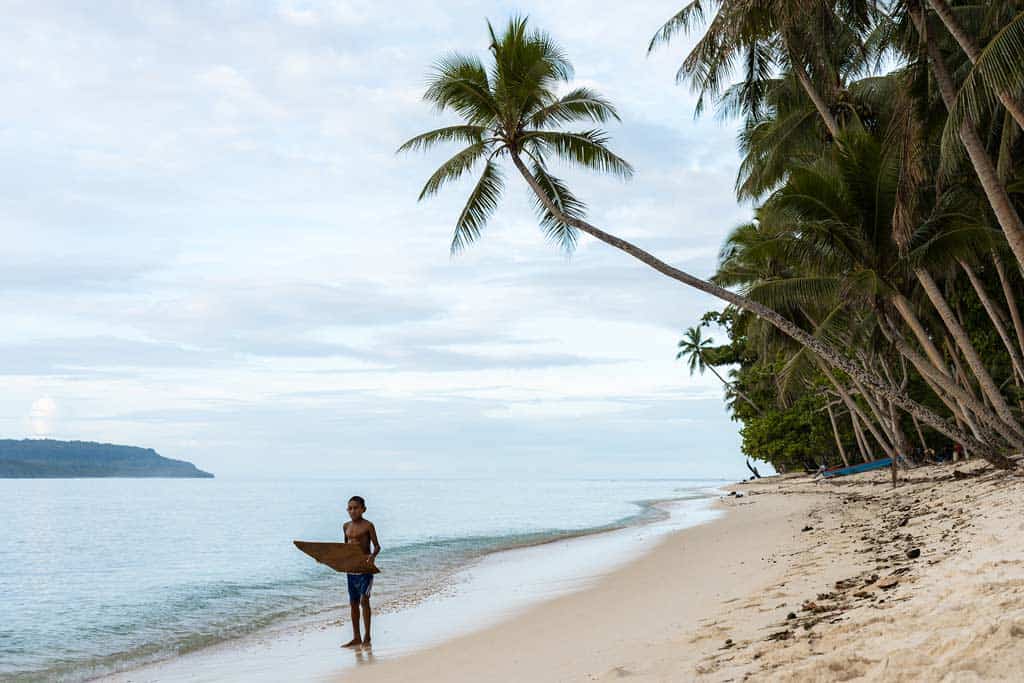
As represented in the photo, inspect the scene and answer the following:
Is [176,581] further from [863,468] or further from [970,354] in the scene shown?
[863,468]

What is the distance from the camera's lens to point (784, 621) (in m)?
5.35

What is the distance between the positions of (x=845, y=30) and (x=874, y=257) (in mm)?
5225

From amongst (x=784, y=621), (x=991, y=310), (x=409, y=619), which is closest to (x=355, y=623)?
(x=409, y=619)

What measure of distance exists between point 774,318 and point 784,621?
25.5 ft

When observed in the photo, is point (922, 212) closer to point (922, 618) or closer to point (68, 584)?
point (922, 618)

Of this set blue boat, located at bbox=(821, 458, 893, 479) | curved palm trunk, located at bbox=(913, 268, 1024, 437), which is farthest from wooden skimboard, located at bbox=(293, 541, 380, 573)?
blue boat, located at bbox=(821, 458, 893, 479)

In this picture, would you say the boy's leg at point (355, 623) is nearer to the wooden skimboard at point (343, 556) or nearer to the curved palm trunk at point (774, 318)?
the wooden skimboard at point (343, 556)

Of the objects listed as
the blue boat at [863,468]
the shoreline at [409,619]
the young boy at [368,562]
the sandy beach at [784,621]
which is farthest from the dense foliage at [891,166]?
the blue boat at [863,468]

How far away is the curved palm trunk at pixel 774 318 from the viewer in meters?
12.5

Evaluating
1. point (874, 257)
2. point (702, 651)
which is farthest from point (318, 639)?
point (874, 257)

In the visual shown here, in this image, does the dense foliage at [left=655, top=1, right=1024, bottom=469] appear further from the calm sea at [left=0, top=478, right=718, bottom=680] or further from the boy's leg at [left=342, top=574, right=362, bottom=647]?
the calm sea at [left=0, top=478, right=718, bottom=680]

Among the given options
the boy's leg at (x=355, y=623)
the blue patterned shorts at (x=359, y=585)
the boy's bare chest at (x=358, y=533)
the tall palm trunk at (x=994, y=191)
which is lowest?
the boy's leg at (x=355, y=623)

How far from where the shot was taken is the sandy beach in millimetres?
3867

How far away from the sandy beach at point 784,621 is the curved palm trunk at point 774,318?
1719 mm
